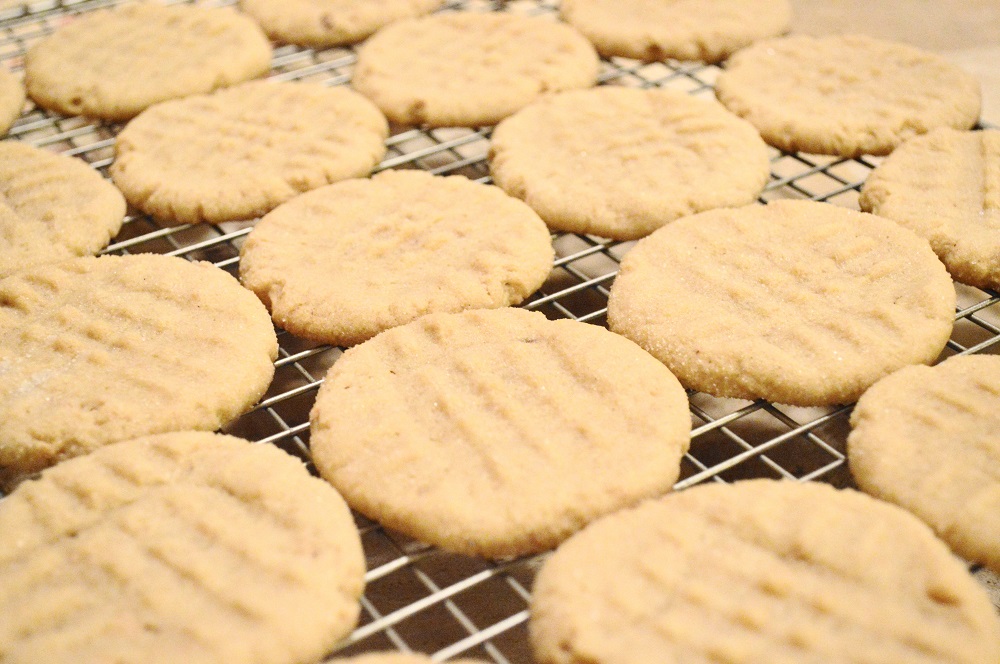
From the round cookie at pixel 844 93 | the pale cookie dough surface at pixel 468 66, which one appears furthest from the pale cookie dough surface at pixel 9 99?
the round cookie at pixel 844 93

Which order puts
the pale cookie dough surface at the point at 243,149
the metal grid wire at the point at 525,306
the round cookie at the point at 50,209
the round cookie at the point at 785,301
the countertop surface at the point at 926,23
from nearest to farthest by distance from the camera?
the metal grid wire at the point at 525,306, the round cookie at the point at 785,301, the round cookie at the point at 50,209, the pale cookie dough surface at the point at 243,149, the countertop surface at the point at 926,23

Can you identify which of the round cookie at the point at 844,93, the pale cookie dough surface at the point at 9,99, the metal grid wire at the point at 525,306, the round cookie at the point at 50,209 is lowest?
the metal grid wire at the point at 525,306

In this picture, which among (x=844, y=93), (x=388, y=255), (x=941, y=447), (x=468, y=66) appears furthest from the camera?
(x=468, y=66)

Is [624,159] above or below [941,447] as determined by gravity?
above

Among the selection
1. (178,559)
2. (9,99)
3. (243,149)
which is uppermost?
(9,99)

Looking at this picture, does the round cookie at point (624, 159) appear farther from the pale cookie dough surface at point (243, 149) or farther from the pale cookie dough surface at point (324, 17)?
the pale cookie dough surface at point (324, 17)

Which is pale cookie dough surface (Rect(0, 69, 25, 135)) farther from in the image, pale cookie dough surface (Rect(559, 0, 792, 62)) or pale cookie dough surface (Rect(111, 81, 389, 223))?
pale cookie dough surface (Rect(559, 0, 792, 62))

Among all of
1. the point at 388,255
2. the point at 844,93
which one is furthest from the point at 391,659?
the point at 844,93

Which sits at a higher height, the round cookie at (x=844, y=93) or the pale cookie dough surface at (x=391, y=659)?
the round cookie at (x=844, y=93)

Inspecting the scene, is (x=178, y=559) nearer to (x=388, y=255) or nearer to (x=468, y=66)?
(x=388, y=255)
